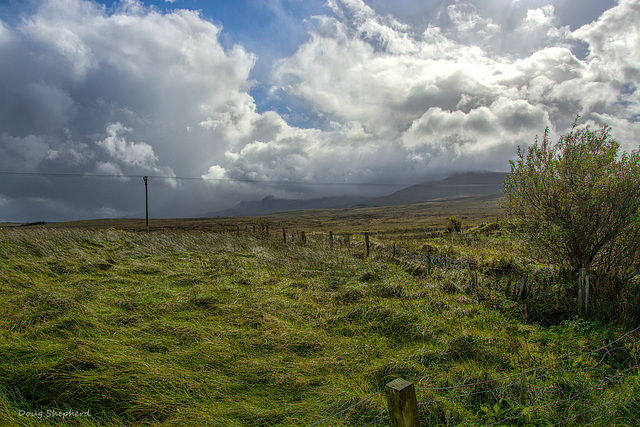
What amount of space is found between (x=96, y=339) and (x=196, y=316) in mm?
2011

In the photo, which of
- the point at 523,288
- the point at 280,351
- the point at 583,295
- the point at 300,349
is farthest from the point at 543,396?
the point at 523,288

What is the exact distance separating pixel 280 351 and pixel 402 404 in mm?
3819

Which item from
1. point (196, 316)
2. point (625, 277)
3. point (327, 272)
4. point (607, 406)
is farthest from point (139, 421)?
point (625, 277)

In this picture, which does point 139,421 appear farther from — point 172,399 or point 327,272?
point 327,272

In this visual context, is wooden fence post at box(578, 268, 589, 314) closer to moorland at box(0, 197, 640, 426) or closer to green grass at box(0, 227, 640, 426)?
moorland at box(0, 197, 640, 426)

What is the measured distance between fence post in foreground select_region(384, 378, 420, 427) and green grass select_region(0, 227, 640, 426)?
5.76 ft

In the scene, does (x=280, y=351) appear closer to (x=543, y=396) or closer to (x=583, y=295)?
(x=543, y=396)

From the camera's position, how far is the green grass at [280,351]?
13.0 ft

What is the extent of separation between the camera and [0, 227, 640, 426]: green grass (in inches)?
156

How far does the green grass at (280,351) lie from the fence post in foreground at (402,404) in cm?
176

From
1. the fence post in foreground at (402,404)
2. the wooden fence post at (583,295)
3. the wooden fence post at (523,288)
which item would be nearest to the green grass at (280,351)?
the wooden fence post at (523,288)

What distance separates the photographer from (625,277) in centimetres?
786

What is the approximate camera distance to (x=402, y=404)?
2236mm

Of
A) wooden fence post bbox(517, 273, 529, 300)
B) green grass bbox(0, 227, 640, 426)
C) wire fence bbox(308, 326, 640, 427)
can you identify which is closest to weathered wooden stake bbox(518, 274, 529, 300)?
wooden fence post bbox(517, 273, 529, 300)
